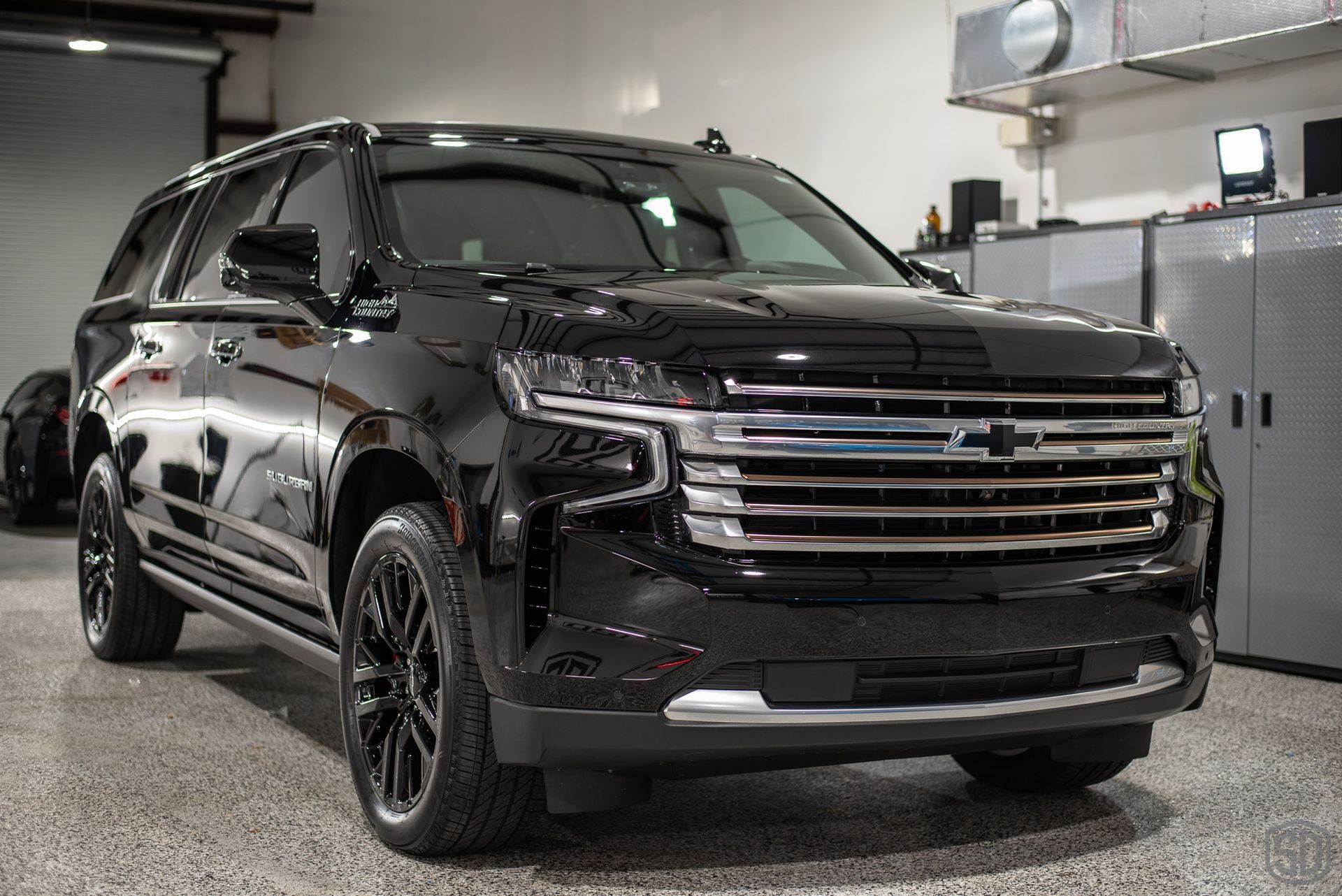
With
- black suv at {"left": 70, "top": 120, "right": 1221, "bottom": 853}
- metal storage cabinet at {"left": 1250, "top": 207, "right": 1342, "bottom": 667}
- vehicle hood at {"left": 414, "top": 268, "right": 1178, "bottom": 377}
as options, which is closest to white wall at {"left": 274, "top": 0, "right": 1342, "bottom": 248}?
metal storage cabinet at {"left": 1250, "top": 207, "right": 1342, "bottom": 667}

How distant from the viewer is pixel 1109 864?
115 inches

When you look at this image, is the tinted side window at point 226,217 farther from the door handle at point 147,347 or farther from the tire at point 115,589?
the tire at point 115,589

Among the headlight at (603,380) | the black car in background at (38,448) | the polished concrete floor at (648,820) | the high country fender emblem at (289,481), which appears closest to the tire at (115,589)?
the polished concrete floor at (648,820)

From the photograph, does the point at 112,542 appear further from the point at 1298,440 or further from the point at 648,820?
the point at 1298,440

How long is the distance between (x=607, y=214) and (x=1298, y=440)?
11.0 feet

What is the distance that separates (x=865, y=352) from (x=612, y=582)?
0.62m

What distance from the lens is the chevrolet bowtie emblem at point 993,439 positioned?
245cm

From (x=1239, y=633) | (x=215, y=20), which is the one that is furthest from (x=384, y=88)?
(x=1239, y=633)

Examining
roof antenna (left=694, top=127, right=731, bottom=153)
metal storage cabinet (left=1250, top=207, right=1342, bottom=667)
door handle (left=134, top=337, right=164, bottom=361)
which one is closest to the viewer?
roof antenna (left=694, top=127, right=731, bottom=153)

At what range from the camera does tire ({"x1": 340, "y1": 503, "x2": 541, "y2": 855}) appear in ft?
8.38

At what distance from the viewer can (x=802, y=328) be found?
8.02ft

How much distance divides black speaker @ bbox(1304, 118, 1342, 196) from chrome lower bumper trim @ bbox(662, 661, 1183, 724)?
3589 mm

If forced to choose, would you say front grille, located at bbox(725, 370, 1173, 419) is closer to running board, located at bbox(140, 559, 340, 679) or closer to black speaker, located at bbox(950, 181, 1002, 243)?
running board, located at bbox(140, 559, 340, 679)

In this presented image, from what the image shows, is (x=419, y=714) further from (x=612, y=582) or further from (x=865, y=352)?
(x=865, y=352)
